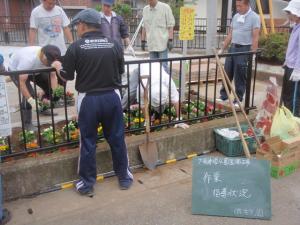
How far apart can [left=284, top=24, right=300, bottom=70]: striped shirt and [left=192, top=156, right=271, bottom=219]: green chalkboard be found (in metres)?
2.23

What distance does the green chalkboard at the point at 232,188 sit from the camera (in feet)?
11.0

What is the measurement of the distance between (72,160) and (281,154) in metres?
2.28

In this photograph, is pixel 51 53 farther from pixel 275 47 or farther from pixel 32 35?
pixel 275 47

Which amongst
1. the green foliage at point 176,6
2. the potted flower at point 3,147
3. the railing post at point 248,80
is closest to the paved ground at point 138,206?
the potted flower at point 3,147

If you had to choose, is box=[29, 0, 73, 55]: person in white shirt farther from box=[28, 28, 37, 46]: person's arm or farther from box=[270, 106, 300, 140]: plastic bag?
box=[270, 106, 300, 140]: plastic bag

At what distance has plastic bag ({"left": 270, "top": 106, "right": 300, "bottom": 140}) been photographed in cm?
451

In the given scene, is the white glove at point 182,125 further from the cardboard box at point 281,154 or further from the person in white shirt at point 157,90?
the cardboard box at point 281,154

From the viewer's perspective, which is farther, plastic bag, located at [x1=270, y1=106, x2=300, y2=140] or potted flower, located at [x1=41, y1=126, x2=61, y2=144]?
plastic bag, located at [x1=270, y1=106, x2=300, y2=140]

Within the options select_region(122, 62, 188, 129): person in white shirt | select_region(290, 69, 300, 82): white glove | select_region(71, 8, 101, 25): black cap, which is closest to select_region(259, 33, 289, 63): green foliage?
select_region(290, 69, 300, 82): white glove

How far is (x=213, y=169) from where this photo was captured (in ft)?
11.3

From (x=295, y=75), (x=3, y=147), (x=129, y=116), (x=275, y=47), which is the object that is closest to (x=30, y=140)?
(x=3, y=147)

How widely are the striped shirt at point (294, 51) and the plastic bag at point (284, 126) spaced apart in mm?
824

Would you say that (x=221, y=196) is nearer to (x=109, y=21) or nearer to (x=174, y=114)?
(x=174, y=114)

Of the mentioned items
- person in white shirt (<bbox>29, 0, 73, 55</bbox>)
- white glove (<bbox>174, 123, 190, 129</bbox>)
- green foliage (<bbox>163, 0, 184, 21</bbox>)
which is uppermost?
green foliage (<bbox>163, 0, 184, 21</bbox>)
